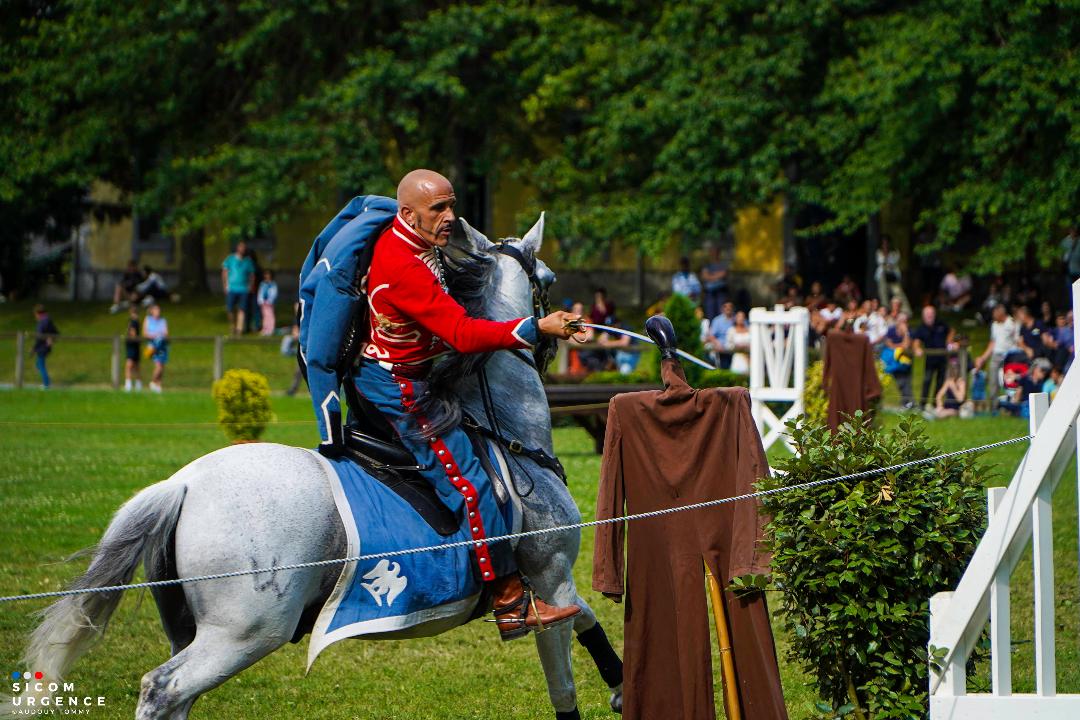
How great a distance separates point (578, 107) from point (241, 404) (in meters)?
16.9

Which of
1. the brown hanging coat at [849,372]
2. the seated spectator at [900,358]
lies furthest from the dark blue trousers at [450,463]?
the seated spectator at [900,358]

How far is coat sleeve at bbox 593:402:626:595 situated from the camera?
19.5 ft

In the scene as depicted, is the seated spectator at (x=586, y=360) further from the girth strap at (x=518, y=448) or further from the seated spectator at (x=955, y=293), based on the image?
the girth strap at (x=518, y=448)

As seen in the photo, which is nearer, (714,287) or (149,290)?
(714,287)

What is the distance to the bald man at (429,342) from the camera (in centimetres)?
589

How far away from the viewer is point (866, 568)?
5.42 meters

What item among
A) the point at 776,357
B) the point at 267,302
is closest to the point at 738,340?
the point at 776,357

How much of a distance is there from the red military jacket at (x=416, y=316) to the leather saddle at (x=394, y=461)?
249 mm

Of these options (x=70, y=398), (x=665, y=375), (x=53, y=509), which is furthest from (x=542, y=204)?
(x=665, y=375)

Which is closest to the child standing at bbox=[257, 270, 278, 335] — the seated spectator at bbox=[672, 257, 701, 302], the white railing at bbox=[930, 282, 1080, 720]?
the seated spectator at bbox=[672, 257, 701, 302]

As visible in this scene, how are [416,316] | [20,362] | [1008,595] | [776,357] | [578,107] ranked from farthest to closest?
[578,107] < [20,362] < [776,357] < [416,316] < [1008,595]

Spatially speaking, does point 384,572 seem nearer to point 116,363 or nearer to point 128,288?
point 116,363

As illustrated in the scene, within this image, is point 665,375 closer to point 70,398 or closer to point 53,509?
point 53,509

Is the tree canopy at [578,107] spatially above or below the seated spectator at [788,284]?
above
